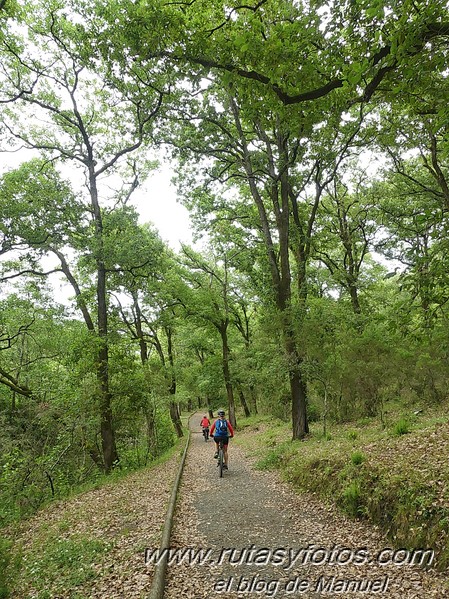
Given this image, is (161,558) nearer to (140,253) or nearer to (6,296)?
(140,253)

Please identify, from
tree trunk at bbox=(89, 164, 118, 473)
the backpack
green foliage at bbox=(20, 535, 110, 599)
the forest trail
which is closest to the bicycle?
the backpack

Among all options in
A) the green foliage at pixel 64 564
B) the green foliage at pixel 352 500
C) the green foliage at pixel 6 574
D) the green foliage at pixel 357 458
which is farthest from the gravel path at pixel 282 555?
the green foliage at pixel 6 574

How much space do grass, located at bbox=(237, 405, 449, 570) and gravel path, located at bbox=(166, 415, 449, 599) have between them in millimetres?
251

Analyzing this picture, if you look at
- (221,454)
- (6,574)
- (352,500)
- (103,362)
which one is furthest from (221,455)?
(6,574)

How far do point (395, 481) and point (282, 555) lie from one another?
6.60 feet

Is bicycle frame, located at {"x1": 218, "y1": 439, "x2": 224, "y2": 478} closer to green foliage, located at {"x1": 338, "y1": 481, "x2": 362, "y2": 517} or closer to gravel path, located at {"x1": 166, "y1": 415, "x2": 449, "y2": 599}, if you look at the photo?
gravel path, located at {"x1": 166, "y1": 415, "x2": 449, "y2": 599}

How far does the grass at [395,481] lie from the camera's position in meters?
4.72

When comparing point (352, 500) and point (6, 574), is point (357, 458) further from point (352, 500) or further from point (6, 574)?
point (6, 574)

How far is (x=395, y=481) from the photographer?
5645 mm

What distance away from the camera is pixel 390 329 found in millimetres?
4156

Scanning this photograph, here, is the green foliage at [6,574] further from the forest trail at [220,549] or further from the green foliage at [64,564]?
the green foliage at [64,564]

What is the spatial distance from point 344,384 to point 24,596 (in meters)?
11.4

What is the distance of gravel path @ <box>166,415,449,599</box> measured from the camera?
169 inches

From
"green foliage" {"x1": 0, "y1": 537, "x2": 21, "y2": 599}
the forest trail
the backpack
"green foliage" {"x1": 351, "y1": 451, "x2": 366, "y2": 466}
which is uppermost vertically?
the backpack
